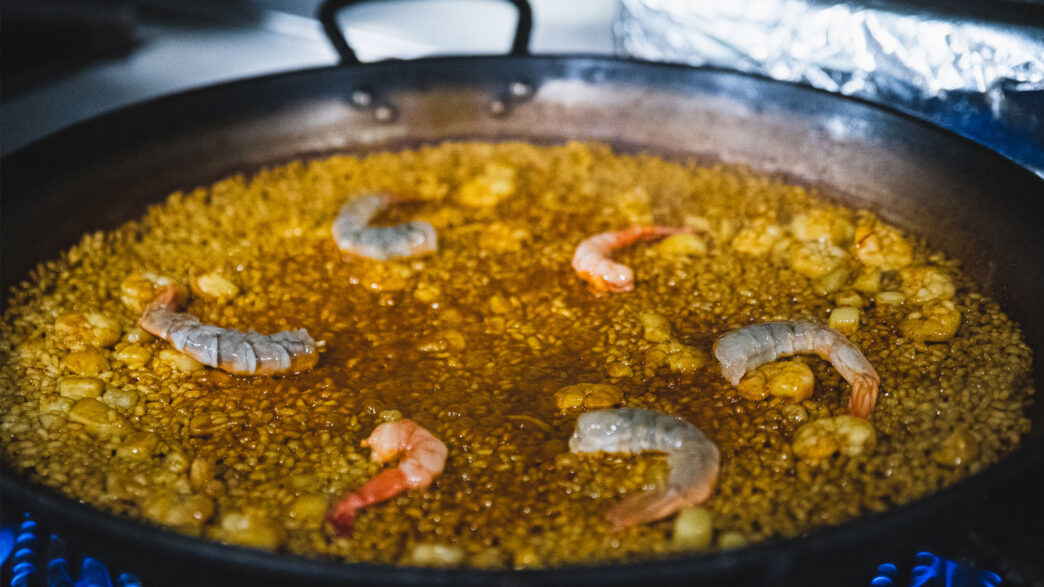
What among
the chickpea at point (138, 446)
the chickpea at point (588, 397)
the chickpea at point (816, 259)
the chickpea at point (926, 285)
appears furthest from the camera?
the chickpea at point (816, 259)

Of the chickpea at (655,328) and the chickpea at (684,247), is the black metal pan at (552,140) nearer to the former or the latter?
the chickpea at (684,247)

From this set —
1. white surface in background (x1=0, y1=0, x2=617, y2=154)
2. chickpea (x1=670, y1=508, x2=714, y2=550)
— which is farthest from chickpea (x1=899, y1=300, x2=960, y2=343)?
white surface in background (x1=0, y1=0, x2=617, y2=154)

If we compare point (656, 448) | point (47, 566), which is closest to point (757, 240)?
point (656, 448)

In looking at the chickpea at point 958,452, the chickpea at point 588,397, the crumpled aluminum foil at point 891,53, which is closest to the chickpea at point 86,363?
the chickpea at point 588,397

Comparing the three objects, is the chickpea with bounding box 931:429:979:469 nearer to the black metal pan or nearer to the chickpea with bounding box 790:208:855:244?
the black metal pan

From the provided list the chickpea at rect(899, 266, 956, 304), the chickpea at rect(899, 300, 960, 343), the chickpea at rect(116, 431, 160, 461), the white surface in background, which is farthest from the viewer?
the white surface in background
